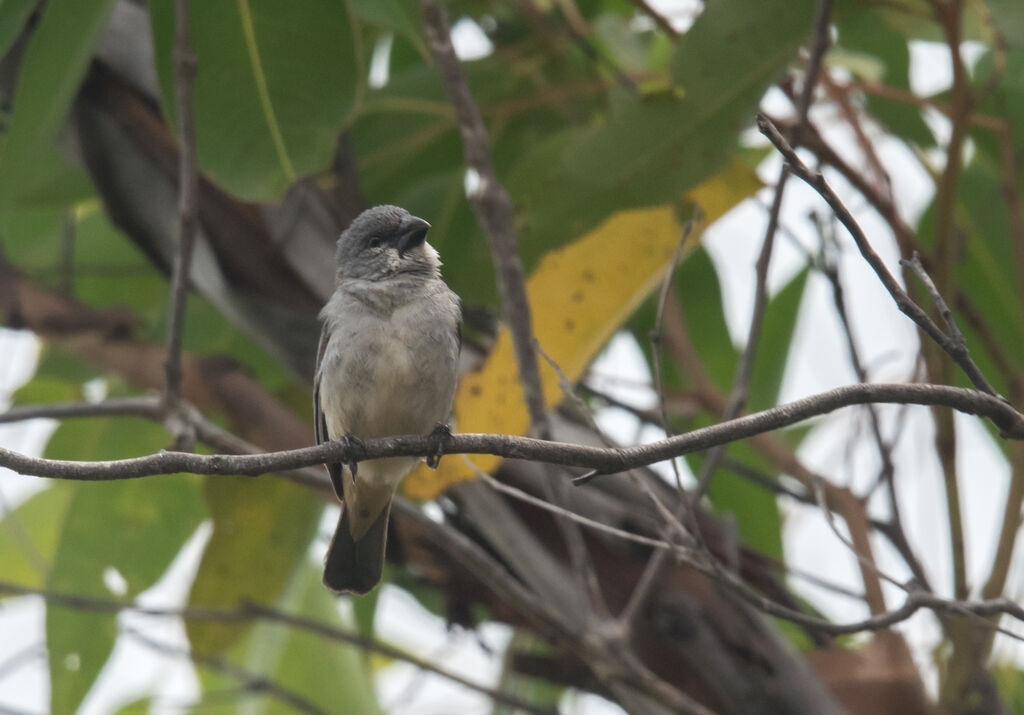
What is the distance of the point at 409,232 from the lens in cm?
396

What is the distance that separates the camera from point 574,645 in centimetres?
327

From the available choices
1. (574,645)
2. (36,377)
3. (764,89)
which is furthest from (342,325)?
(36,377)

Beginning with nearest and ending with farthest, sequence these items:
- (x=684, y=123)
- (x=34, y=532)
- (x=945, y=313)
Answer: (x=945, y=313) < (x=684, y=123) < (x=34, y=532)

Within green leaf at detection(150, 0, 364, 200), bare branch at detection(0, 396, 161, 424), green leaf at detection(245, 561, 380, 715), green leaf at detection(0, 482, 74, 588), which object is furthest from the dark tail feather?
green leaf at detection(0, 482, 74, 588)

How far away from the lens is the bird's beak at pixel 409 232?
3945 millimetres

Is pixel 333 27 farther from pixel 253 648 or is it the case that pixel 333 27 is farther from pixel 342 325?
pixel 253 648

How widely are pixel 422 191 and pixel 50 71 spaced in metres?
1.65

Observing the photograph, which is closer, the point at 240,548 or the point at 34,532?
the point at 240,548

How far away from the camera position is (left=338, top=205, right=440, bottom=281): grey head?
392cm

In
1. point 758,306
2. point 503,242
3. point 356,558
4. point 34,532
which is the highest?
point 758,306

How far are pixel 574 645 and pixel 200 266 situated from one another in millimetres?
1937

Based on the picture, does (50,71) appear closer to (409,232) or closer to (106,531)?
(409,232)

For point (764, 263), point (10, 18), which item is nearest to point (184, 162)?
point (10, 18)

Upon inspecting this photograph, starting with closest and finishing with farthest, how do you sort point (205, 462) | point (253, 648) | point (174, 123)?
point (205, 462) < point (174, 123) < point (253, 648)
